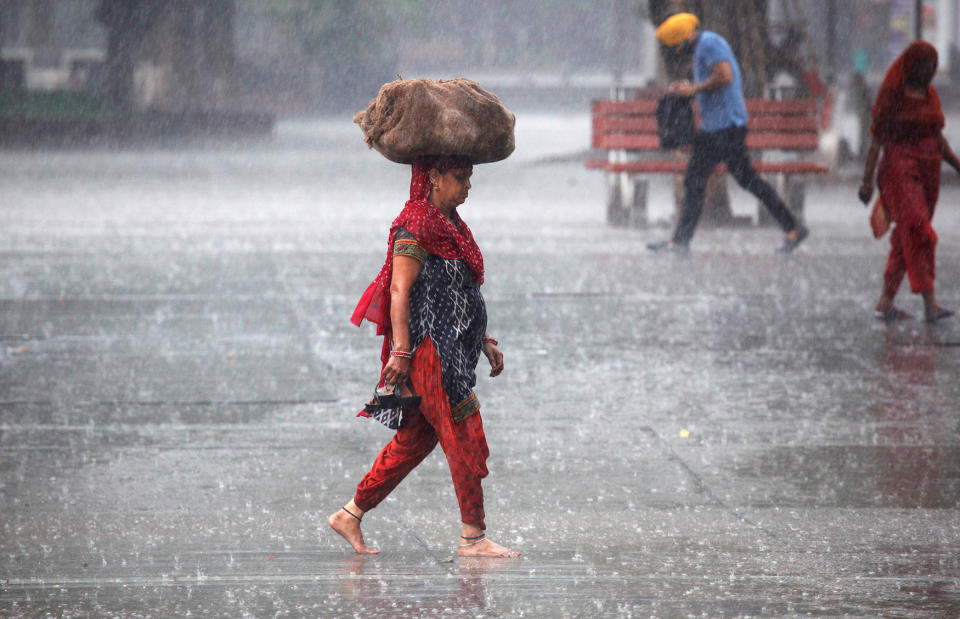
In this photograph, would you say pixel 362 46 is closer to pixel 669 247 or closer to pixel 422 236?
pixel 669 247

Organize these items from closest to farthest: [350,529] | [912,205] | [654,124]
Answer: [350,529], [912,205], [654,124]

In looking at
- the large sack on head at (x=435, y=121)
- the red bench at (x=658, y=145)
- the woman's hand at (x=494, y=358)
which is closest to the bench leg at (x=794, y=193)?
the red bench at (x=658, y=145)

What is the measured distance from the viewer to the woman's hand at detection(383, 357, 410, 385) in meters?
4.41

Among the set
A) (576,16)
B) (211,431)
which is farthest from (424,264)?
(576,16)

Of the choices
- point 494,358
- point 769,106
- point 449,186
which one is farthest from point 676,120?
point 449,186

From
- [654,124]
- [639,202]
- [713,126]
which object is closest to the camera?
[713,126]

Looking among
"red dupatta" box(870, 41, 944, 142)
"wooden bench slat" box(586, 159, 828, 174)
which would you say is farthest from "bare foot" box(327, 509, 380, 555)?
"wooden bench slat" box(586, 159, 828, 174)

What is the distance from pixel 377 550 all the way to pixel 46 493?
1433 millimetres

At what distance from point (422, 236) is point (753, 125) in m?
11.1

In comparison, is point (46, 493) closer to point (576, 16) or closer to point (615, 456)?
point (615, 456)

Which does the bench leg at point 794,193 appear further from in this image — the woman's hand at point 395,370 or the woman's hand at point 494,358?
the woman's hand at point 395,370

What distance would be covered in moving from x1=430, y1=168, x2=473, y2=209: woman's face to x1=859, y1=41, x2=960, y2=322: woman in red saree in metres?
4.94

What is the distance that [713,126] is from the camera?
1245 centimetres

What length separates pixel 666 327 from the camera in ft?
29.8
